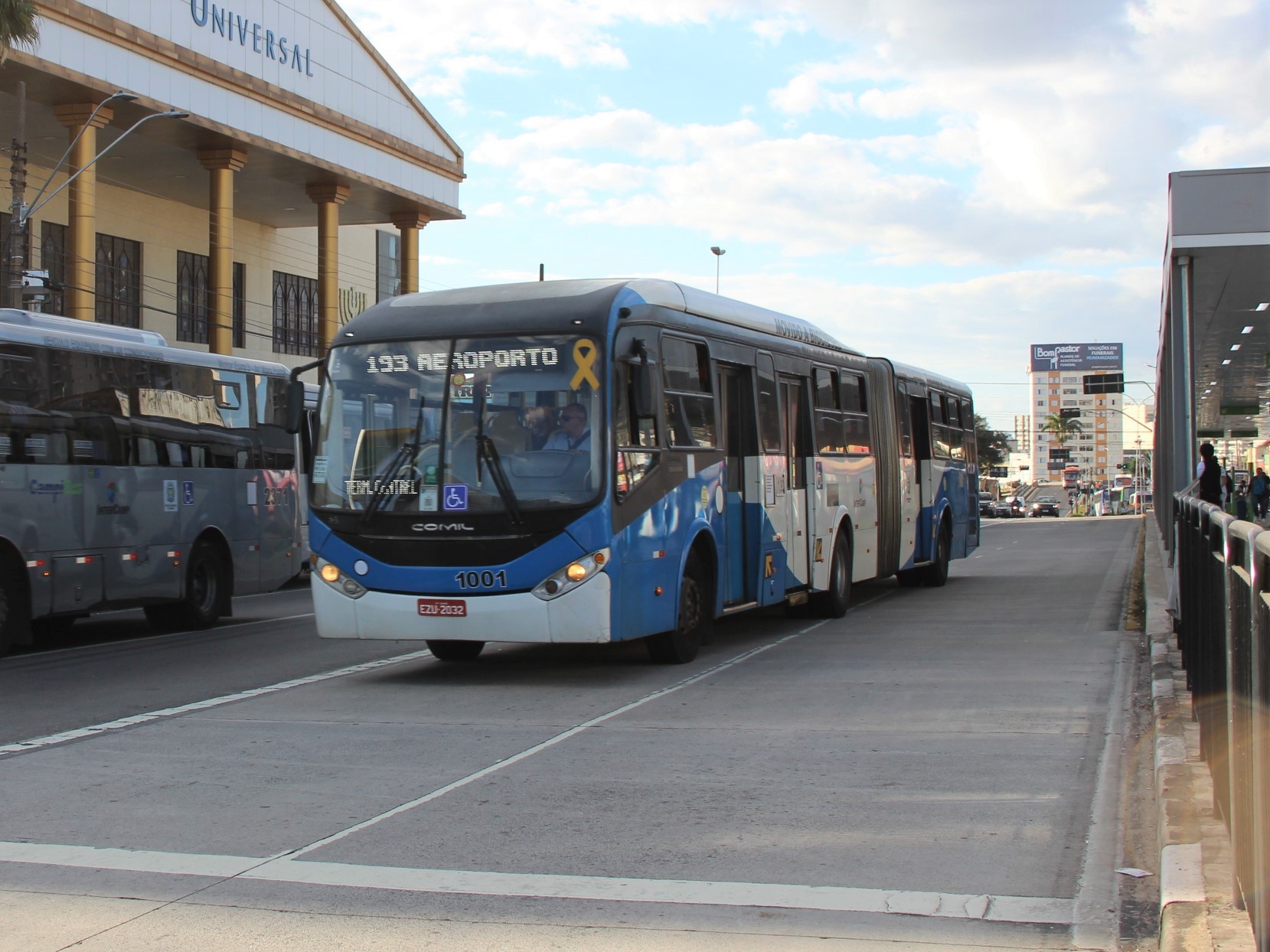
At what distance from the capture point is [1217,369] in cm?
3572

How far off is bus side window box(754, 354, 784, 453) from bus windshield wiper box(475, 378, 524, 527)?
12.7 ft

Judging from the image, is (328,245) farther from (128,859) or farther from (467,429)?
(128,859)

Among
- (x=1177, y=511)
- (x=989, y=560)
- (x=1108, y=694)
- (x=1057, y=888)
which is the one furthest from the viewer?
(x=989, y=560)

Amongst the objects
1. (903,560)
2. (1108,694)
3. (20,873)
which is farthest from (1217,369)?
(20,873)

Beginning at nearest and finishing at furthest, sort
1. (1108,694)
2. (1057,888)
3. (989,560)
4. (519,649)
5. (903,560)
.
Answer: (1057,888)
(1108,694)
(519,649)
(903,560)
(989,560)

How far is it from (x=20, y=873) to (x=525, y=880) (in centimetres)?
212

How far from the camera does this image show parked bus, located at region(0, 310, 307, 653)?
47.7 feet

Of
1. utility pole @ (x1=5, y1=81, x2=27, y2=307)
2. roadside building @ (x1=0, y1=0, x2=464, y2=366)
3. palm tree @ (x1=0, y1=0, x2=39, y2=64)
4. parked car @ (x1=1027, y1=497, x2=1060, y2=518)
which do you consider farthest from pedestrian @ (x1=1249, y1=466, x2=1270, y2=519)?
parked car @ (x1=1027, y1=497, x2=1060, y2=518)

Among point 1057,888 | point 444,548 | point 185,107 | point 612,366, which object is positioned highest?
point 185,107

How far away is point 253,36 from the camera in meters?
40.3

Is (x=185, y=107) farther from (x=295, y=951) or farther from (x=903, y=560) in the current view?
(x=295, y=951)

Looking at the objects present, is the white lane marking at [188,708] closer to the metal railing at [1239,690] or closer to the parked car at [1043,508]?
the metal railing at [1239,690]

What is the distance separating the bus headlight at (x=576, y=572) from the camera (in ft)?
36.1

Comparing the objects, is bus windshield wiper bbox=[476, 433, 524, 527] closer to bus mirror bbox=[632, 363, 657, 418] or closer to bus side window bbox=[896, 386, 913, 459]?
bus mirror bbox=[632, 363, 657, 418]
